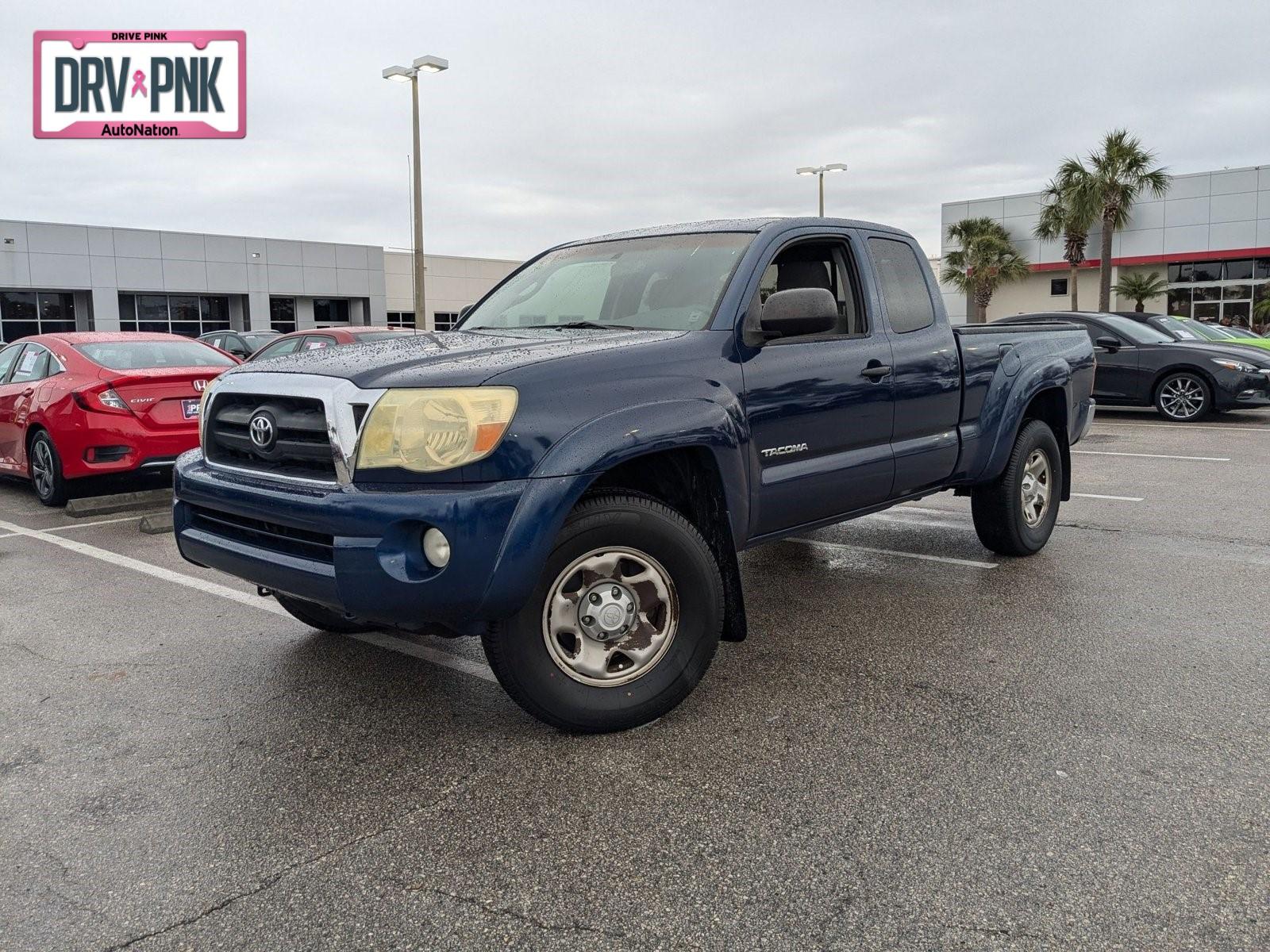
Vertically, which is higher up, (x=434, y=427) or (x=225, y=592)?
(x=434, y=427)

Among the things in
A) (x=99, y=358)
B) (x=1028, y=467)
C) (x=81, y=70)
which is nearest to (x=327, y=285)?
(x=81, y=70)

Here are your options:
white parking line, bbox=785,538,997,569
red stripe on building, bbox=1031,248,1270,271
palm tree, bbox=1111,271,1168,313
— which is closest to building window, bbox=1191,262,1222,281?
red stripe on building, bbox=1031,248,1270,271

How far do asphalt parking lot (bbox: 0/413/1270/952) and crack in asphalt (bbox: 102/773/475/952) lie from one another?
1 cm

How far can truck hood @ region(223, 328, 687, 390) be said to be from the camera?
3.32m

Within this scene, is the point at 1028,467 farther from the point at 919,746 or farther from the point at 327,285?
the point at 327,285

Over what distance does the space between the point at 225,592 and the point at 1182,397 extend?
42.7 ft

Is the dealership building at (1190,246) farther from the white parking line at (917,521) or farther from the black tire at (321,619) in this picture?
the black tire at (321,619)

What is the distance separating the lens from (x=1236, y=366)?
44.8ft

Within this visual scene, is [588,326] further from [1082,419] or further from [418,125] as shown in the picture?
[418,125]

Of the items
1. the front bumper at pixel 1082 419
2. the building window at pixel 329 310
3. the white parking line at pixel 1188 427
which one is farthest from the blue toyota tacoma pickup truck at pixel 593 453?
the building window at pixel 329 310

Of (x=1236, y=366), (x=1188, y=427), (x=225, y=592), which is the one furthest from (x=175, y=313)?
(x=225, y=592)

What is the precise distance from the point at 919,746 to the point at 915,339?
7.61 feet

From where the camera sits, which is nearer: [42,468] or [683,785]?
[683,785]

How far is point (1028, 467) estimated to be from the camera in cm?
615
